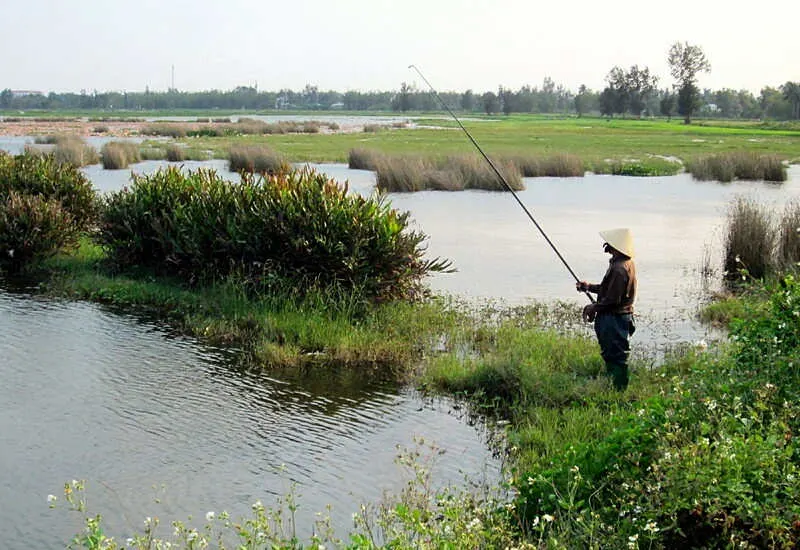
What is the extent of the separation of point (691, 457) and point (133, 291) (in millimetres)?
10736

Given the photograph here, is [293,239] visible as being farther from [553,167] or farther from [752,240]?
[553,167]

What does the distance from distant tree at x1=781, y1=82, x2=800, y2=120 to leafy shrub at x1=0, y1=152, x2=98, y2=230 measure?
366 feet

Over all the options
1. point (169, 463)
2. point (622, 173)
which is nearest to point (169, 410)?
point (169, 463)

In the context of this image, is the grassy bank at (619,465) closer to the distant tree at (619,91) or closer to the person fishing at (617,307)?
the person fishing at (617,307)

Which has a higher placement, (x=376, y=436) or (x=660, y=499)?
(x=660, y=499)

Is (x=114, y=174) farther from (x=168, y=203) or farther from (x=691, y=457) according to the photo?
(x=691, y=457)

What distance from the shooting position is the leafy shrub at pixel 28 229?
1580 centimetres

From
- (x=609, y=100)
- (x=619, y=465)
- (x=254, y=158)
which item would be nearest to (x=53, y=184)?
(x=619, y=465)

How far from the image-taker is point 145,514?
6.85 m

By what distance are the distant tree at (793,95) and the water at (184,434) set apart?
382 feet

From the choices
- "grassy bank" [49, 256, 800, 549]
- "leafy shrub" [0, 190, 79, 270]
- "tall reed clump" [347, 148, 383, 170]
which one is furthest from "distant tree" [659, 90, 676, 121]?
"grassy bank" [49, 256, 800, 549]

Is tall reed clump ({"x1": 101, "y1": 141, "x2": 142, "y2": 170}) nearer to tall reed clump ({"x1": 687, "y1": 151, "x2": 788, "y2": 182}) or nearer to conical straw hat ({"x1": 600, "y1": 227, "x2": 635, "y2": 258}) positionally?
tall reed clump ({"x1": 687, "y1": 151, "x2": 788, "y2": 182})

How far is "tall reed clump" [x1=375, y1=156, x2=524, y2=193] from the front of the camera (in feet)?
112

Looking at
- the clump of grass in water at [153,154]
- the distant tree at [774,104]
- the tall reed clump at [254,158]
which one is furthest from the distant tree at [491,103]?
the tall reed clump at [254,158]
